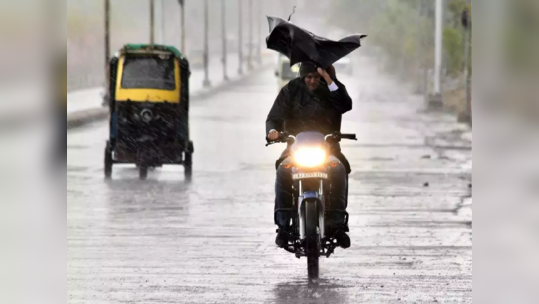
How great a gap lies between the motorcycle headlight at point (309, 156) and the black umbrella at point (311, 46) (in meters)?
0.67

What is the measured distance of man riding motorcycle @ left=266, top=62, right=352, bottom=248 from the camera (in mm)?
9008

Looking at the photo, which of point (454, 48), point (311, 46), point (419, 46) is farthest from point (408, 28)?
point (311, 46)

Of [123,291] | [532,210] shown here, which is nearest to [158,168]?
[123,291]

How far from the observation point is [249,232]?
11.8m

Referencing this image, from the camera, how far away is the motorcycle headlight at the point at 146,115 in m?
17.4

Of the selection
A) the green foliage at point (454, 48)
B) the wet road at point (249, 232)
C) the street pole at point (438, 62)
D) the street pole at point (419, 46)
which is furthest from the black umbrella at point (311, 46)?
the street pole at point (419, 46)

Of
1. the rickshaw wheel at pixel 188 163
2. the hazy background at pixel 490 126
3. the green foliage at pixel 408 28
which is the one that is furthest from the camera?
the green foliage at pixel 408 28

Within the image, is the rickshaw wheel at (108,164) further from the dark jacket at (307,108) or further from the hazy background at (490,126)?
the hazy background at (490,126)

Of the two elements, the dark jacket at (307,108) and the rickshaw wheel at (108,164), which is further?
the rickshaw wheel at (108,164)

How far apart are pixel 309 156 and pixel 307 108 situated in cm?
51

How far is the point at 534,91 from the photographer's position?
524 cm

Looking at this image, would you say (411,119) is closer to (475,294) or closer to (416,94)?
(416,94)

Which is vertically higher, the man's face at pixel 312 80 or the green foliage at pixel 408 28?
the green foliage at pixel 408 28

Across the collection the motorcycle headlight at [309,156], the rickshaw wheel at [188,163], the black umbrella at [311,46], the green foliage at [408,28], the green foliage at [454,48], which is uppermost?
the green foliage at [408,28]
